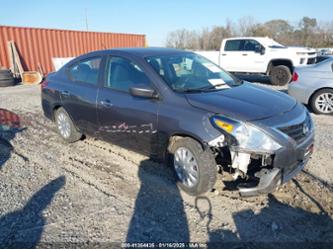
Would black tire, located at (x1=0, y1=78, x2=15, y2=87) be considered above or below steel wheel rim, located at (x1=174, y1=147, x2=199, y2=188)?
below

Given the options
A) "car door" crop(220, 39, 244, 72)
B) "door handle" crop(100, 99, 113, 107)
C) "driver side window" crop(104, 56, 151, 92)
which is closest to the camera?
"driver side window" crop(104, 56, 151, 92)

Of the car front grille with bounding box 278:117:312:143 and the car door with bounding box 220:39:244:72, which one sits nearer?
the car front grille with bounding box 278:117:312:143

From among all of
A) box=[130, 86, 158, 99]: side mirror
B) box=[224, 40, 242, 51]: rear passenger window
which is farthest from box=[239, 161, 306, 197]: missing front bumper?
box=[224, 40, 242, 51]: rear passenger window

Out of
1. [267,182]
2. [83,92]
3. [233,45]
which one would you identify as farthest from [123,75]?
[233,45]

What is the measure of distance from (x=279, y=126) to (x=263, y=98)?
0.59m

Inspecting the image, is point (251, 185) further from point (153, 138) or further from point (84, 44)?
point (84, 44)

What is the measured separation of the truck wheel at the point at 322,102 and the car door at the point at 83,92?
5.07 m

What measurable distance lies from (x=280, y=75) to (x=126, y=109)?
8.92 m

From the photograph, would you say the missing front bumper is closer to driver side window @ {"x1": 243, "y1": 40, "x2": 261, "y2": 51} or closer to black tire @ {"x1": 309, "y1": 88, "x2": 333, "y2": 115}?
black tire @ {"x1": 309, "y1": 88, "x2": 333, "y2": 115}

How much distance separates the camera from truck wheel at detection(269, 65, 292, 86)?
Answer: 427 inches

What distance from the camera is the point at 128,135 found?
12.6 ft

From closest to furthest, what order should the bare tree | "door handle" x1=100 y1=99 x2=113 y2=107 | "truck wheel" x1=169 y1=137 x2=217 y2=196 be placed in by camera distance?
"truck wheel" x1=169 y1=137 x2=217 y2=196
"door handle" x1=100 y1=99 x2=113 y2=107
the bare tree

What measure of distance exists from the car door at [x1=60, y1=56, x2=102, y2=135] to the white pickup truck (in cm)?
859

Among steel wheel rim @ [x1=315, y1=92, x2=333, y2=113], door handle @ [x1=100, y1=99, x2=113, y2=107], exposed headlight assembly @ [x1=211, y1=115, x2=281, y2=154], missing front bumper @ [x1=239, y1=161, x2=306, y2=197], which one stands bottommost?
steel wheel rim @ [x1=315, y1=92, x2=333, y2=113]
